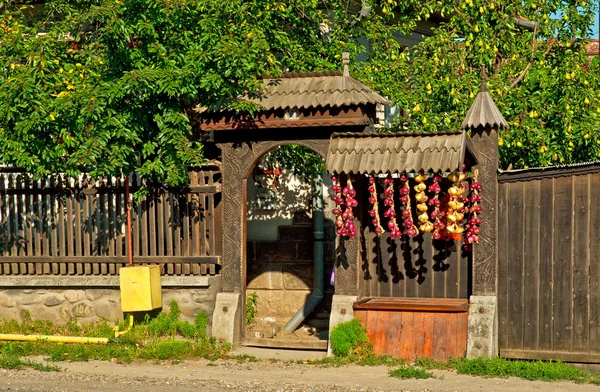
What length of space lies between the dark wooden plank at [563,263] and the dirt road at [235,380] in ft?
3.03

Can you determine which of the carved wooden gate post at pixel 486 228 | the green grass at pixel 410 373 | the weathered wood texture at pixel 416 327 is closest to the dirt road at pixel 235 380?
the green grass at pixel 410 373

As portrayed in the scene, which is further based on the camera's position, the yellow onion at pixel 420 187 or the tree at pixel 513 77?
the tree at pixel 513 77

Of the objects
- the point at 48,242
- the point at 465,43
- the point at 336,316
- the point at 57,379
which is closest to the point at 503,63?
the point at 465,43

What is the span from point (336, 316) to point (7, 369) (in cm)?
380

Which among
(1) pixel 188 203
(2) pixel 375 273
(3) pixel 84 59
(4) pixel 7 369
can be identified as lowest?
(4) pixel 7 369

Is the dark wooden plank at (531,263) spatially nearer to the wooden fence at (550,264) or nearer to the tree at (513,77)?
the wooden fence at (550,264)

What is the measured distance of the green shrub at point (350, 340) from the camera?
39.4 feet

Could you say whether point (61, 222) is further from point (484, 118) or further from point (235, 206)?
point (484, 118)

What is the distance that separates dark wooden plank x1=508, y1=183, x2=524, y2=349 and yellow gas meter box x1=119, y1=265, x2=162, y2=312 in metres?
4.36

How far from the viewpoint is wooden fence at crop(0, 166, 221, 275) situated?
13.4 m

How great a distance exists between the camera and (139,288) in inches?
510

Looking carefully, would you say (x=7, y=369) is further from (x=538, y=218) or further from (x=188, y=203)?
A: (x=538, y=218)

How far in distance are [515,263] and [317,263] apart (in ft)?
14.8

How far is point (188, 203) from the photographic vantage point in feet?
44.0
